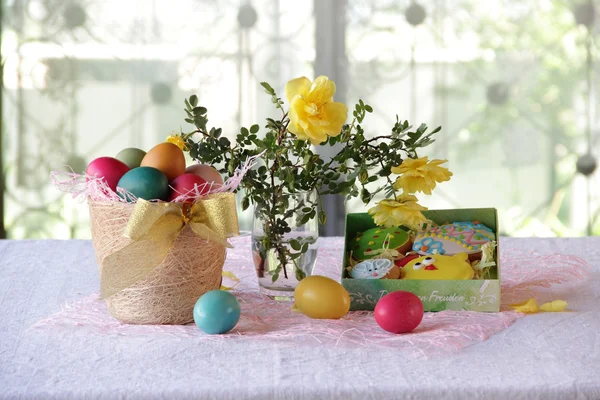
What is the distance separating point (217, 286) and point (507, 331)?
37 cm

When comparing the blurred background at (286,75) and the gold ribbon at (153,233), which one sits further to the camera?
the blurred background at (286,75)

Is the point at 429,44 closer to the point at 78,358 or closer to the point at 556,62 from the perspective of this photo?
the point at 556,62

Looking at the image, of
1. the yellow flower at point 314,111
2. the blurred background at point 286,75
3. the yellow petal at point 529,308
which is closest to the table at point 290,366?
the yellow petal at point 529,308

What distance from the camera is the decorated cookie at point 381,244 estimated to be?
101cm

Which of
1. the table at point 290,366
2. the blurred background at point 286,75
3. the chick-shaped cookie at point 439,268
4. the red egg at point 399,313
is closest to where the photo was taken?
the table at point 290,366

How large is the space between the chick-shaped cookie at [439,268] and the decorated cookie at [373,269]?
0.07 feet

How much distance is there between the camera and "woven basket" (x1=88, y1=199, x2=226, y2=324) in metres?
0.88

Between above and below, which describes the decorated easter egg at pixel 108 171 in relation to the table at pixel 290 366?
above

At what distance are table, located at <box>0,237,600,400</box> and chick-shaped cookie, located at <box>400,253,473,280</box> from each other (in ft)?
0.32

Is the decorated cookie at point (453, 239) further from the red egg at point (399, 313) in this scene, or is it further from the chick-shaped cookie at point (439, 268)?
the red egg at point (399, 313)

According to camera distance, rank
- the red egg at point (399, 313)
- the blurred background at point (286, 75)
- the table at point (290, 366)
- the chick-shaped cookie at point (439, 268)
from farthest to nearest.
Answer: the blurred background at point (286, 75) < the chick-shaped cookie at point (439, 268) < the red egg at point (399, 313) < the table at point (290, 366)

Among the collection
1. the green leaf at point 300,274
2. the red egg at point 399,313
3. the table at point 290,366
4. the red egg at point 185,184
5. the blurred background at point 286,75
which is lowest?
the table at point 290,366

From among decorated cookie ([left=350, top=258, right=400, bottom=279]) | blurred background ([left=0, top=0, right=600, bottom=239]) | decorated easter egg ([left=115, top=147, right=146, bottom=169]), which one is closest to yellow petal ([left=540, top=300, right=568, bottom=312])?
decorated cookie ([left=350, top=258, right=400, bottom=279])

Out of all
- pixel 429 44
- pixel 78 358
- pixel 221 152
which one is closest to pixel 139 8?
pixel 429 44
